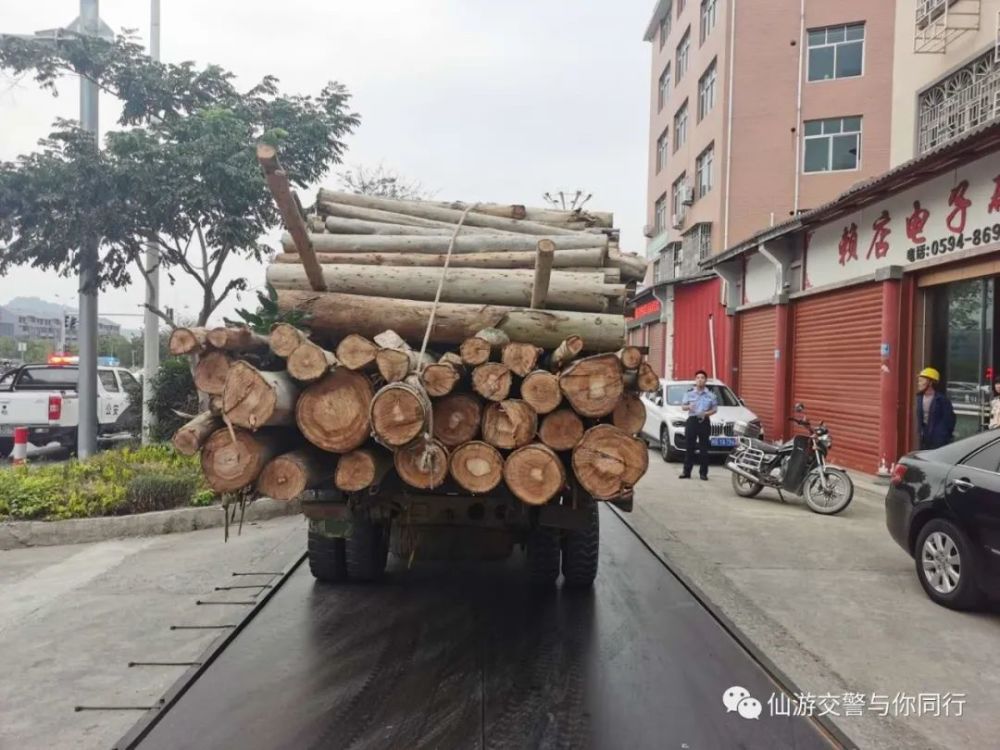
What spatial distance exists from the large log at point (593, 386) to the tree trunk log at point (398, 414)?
713 mm

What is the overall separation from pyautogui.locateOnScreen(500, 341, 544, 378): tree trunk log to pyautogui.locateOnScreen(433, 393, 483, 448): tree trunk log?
0.85 ft

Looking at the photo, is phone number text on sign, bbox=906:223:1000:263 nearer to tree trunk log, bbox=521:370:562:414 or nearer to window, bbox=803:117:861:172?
tree trunk log, bbox=521:370:562:414

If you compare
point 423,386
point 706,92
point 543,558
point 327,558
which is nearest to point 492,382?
point 423,386

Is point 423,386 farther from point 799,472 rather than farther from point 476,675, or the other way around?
point 799,472

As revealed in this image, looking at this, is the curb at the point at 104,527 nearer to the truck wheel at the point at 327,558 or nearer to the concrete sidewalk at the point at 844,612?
the truck wheel at the point at 327,558

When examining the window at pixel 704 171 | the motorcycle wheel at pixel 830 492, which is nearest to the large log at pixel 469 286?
the motorcycle wheel at pixel 830 492

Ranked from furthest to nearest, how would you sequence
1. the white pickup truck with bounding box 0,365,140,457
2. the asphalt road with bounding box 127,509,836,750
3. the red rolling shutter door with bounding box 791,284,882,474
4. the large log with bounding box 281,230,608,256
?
1. the white pickup truck with bounding box 0,365,140,457
2. the red rolling shutter door with bounding box 791,284,882,474
3. the large log with bounding box 281,230,608,256
4. the asphalt road with bounding box 127,509,836,750

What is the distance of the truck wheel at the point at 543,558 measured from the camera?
4797 mm

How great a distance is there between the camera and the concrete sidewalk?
11.8 ft

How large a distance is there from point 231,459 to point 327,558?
6.82 feet

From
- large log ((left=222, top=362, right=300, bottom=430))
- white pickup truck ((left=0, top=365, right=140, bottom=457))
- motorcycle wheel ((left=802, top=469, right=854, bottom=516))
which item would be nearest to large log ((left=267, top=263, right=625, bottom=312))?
large log ((left=222, top=362, right=300, bottom=430))

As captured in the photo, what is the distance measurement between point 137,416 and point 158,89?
580 centimetres

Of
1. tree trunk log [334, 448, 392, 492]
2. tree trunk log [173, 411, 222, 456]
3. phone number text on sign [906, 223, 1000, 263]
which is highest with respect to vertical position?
phone number text on sign [906, 223, 1000, 263]

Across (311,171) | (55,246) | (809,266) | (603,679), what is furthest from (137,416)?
(809,266)
